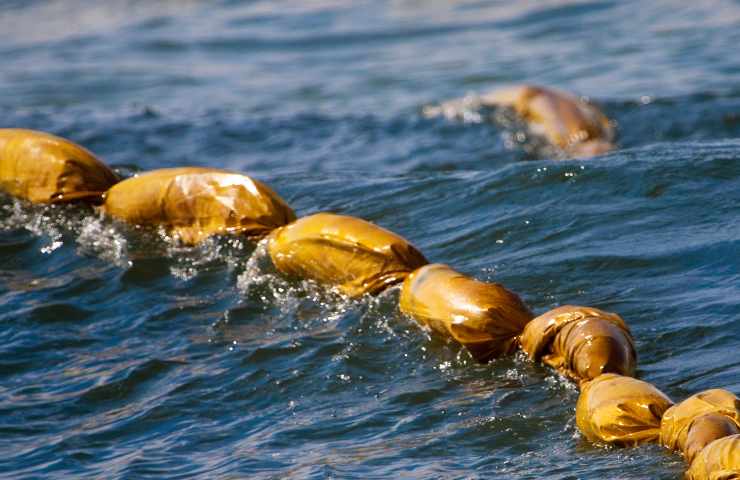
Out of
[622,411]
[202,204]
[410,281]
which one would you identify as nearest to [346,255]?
[410,281]

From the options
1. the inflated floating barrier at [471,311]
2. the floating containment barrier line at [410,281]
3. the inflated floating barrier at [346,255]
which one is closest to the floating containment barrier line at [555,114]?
the floating containment barrier line at [410,281]

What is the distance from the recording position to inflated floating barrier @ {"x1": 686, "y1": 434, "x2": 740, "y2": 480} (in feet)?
11.9

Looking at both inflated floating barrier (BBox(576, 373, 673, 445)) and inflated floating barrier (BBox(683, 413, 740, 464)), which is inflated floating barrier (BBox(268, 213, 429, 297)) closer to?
inflated floating barrier (BBox(576, 373, 673, 445))

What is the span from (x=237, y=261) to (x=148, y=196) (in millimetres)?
695

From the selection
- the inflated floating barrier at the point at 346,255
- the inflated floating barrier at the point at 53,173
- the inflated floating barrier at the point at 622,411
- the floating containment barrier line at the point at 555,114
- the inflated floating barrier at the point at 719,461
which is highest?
the inflated floating barrier at the point at 53,173

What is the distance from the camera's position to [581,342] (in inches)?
187

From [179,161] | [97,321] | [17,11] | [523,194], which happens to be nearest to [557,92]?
[179,161]

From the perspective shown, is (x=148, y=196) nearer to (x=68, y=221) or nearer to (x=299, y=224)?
(x=68, y=221)

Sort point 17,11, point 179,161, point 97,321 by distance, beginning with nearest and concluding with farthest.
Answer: point 97,321
point 179,161
point 17,11

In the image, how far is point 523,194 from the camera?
22.3 ft

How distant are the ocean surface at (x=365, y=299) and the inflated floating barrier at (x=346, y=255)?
3.3 inches

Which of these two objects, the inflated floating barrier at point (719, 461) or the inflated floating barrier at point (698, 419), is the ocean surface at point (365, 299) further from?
the inflated floating barrier at point (719, 461)

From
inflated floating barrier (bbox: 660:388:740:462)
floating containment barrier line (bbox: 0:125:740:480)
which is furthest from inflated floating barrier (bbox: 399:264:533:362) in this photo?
inflated floating barrier (bbox: 660:388:740:462)

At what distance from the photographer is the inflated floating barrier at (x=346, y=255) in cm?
582
